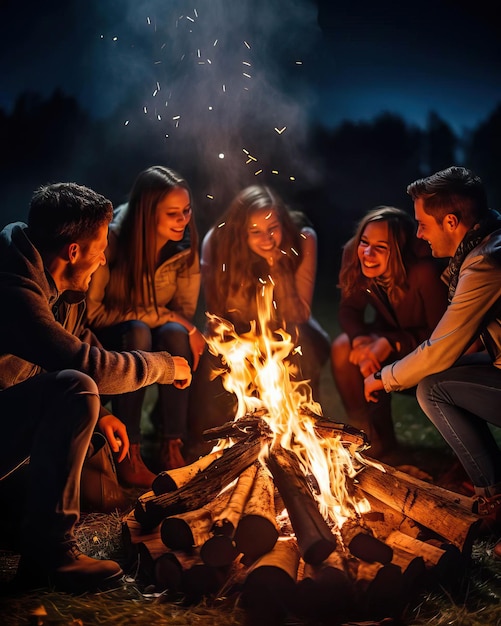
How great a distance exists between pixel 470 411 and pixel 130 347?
2092 mm

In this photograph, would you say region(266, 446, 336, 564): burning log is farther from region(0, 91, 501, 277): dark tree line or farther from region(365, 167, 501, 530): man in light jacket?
region(0, 91, 501, 277): dark tree line

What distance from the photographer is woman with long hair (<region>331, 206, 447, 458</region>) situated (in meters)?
4.85

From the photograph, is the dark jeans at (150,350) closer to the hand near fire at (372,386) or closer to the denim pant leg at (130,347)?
the denim pant leg at (130,347)

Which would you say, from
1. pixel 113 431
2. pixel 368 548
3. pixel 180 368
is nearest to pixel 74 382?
pixel 180 368

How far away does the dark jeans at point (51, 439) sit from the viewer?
9.79ft

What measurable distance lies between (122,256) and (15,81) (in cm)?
285

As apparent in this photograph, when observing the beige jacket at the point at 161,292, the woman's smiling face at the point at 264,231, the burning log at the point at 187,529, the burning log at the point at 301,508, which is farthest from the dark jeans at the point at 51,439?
the woman's smiling face at the point at 264,231

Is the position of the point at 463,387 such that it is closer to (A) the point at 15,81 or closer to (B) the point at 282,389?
(B) the point at 282,389

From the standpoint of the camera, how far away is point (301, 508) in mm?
3018

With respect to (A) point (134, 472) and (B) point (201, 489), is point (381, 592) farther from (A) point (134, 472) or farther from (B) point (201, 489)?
(A) point (134, 472)

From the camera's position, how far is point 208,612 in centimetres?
288

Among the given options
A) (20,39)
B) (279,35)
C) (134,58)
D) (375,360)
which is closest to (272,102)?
(279,35)

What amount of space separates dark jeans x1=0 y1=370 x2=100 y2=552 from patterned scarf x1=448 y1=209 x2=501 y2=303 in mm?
1959

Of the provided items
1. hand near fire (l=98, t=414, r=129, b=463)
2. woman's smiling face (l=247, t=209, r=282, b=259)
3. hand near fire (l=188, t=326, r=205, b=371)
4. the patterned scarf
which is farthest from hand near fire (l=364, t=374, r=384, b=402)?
woman's smiling face (l=247, t=209, r=282, b=259)
